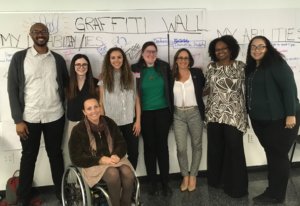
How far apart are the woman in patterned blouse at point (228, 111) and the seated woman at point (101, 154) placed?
3.15 feet

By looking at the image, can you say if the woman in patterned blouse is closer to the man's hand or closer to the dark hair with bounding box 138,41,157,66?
the dark hair with bounding box 138,41,157,66

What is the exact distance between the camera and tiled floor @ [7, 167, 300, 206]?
2789 mm

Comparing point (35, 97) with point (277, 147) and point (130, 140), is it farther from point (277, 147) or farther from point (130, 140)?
point (277, 147)

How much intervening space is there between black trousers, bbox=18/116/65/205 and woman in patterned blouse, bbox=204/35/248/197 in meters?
1.40

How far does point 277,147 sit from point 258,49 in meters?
0.84

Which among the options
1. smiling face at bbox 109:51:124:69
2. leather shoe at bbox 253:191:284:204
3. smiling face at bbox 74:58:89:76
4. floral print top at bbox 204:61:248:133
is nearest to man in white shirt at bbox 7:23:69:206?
smiling face at bbox 74:58:89:76

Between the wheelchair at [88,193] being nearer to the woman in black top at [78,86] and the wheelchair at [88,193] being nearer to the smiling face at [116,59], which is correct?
the woman in black top at [78,86]

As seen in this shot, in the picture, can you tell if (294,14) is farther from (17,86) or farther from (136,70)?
(17,86)

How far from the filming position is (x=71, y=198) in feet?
8.51

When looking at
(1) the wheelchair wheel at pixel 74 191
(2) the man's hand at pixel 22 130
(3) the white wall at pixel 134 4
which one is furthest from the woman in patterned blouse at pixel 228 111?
(2) the man's hand at pixel 22 130

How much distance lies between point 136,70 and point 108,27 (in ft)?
1.73

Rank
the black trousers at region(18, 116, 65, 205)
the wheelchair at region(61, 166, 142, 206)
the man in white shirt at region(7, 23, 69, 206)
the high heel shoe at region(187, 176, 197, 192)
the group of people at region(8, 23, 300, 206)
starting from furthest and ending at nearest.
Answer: the high heel shoe at region(187, 176, 197, 192)
the black trousers at region(18, 116, 65, 205)
the man in white shirt at region(7, 23, 69, 206)
the group of people at region(8, 23, 300, 206)
the wheelchair at region(61, 166, 142, 206)

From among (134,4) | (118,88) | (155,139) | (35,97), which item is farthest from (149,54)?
(35,97)

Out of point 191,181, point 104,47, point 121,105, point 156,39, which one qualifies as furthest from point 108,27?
point 191,181
